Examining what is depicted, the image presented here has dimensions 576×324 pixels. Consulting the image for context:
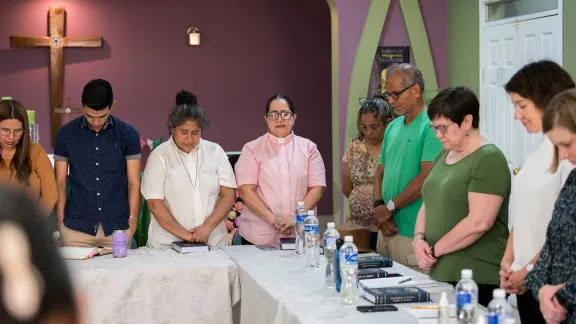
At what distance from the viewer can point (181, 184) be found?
384 cm

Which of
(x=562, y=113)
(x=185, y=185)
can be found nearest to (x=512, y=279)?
(x=562, y=113)

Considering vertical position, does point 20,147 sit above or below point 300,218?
above

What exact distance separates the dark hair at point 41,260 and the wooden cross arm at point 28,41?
7916mm

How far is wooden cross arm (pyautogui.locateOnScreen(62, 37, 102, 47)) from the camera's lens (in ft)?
25.8

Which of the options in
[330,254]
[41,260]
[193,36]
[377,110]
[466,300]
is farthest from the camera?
[193,36]

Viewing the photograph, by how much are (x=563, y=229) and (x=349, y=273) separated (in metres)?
0.80

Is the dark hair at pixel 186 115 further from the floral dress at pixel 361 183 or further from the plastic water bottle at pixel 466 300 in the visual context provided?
the plastic water bottle at pixel 466 300

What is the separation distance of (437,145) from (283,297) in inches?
45.1

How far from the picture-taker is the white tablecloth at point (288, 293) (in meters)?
2.47

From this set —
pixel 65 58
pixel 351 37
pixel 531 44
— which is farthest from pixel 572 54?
pixel 65 58

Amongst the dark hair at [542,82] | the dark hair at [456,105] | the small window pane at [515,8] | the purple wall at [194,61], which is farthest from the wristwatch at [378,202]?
the purple wall at [194,61]

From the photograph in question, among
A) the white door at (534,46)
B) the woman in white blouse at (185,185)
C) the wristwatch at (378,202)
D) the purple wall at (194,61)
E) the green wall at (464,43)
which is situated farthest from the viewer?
the purple wall at (194,61)

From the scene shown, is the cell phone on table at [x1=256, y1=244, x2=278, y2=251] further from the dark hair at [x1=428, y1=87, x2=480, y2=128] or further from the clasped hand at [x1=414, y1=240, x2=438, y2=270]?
the dark hair at [x1=428, y1=87, x2=480, y2=128]

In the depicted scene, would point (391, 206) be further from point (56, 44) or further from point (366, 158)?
point (56, 44)
